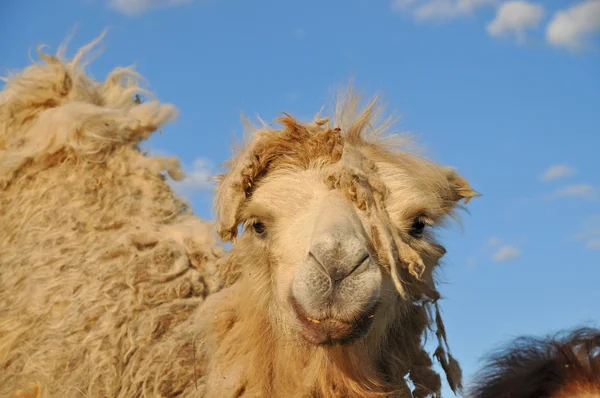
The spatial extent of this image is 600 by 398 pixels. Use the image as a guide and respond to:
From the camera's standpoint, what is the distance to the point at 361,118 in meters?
4.31

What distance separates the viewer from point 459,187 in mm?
4320

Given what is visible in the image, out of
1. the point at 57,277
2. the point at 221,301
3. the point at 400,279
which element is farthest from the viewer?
the point at 57,277

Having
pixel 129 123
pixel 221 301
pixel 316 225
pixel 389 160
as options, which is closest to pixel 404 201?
pixel 389 160

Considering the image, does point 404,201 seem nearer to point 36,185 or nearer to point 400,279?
point 400,279

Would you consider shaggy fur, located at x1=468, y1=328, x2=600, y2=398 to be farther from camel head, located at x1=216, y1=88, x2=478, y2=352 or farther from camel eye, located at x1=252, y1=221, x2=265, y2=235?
camel eye, located at x1=252, y1=221, x2=265, y2=235

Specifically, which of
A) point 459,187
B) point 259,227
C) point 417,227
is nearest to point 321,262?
point 259,227

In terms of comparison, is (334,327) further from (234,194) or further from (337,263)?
(234,194)

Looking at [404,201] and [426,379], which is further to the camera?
[426,379]

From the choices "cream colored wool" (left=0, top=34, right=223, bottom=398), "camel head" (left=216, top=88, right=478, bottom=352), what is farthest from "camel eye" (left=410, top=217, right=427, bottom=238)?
"cream colored wool" (left=0, top=34, right=223, bottom=398)

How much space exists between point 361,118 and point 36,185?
121 inches

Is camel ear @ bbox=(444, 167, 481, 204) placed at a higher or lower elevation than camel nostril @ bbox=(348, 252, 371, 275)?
higher

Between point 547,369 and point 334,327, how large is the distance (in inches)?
37.4

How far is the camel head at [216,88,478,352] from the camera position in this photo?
3.45 m

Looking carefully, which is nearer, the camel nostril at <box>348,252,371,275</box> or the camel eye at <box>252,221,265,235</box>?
the camel nostril at <box>348,252,371,275</box>
